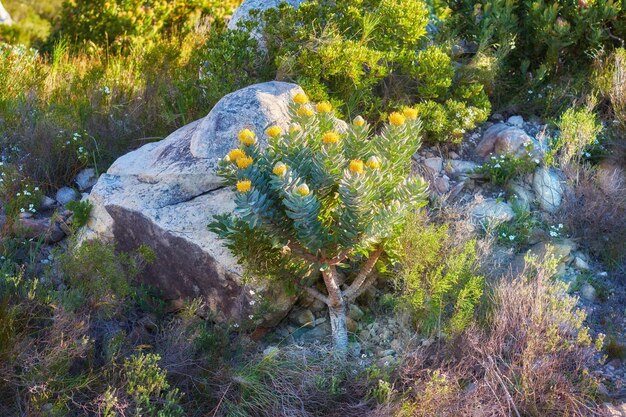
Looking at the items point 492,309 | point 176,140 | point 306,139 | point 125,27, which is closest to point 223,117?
point 176,140

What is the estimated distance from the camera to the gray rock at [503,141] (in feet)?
19.0

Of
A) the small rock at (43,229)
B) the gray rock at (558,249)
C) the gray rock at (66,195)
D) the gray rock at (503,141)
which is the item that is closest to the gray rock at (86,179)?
the gray rock at (66,195)

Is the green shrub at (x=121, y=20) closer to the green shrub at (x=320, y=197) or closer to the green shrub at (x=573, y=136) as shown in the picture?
the green shrub at (x=573, y=136)

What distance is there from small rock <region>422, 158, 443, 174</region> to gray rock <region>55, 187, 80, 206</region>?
8.39 ft

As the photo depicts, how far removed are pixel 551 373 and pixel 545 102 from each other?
116 inches

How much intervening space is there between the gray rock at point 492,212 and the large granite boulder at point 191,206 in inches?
56.6

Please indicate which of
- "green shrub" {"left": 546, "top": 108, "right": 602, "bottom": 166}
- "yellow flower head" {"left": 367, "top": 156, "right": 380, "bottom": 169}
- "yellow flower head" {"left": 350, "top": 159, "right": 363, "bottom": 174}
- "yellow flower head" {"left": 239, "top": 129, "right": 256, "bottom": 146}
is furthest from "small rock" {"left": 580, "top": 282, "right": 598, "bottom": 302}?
"yellow flower head" {"left": 239, "top": 129, "right": 256, "bottom": 146}

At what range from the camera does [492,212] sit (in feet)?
17.6

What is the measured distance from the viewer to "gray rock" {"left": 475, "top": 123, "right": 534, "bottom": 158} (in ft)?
19.0

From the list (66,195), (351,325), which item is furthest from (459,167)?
(66,195)

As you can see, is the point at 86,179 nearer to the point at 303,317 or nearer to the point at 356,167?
the point at 303,317

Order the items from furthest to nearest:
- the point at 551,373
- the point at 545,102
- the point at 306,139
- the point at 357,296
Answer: the point at 545,102 → the point at 357,296 → the point at 306,139 → the point at 551,373

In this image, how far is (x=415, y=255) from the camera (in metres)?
4.64

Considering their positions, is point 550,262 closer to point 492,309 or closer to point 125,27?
point 492,309
